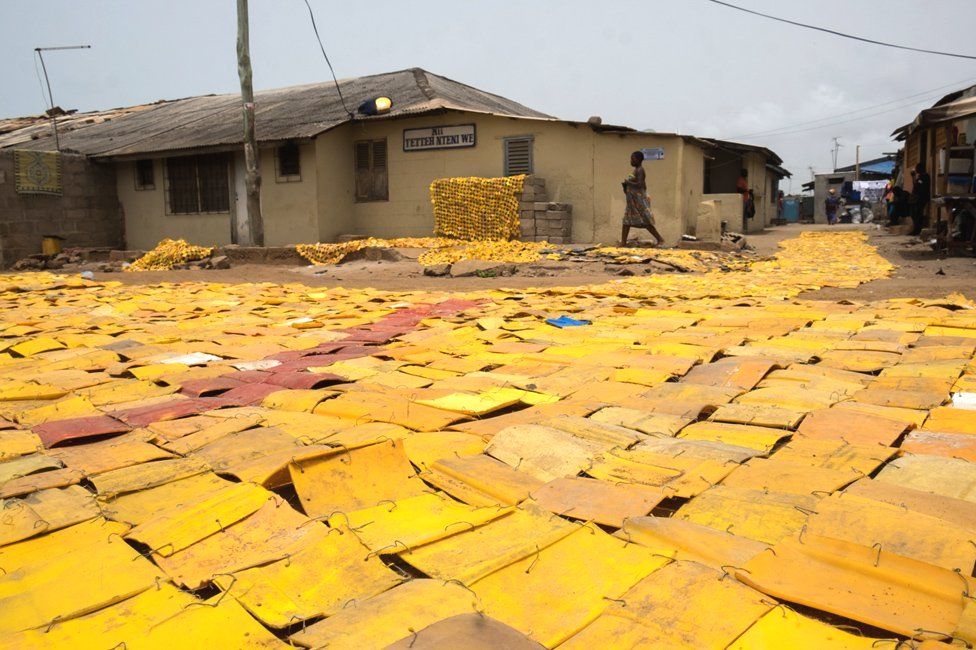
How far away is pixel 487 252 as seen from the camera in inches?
482

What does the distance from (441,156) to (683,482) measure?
1330 cm

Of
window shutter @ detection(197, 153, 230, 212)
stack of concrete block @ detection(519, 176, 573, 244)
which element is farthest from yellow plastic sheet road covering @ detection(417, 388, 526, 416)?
window shutter @ detection(197, 153, 230, 212)

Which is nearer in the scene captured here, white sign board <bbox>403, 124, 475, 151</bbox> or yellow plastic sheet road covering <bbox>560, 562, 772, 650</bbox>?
yellow plastic sheet road covering <bbox>560, 562, 772, 650</bbox>

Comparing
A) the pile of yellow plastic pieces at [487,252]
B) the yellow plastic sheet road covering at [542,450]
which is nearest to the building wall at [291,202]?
the pile of yellow plastic pieces at [487,252]

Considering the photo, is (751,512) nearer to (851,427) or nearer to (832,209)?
(851,427)

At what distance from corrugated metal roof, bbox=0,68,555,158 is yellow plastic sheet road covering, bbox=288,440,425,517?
1273 cm

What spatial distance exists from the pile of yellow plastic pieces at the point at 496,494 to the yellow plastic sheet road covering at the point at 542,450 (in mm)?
10

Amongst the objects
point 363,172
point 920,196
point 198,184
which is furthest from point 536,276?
point 198,184

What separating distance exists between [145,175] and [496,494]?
1695 centimetres

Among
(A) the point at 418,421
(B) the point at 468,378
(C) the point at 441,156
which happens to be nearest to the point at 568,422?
(A) the point at 418,421

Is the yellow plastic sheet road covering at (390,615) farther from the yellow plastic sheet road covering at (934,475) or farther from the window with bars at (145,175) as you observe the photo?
the window with bars at (145,175)

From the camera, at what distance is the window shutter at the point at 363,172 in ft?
51.1

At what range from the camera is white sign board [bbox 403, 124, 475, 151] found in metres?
14.5

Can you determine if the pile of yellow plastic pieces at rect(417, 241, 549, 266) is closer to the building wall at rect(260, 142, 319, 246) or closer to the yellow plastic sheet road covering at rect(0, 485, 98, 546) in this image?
the building wall at rect(260, 142, 319, 246)
